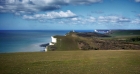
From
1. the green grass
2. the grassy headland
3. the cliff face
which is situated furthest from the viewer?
the cliff face

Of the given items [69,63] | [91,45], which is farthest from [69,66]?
[91,45]

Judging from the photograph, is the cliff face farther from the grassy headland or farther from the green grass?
the green grass

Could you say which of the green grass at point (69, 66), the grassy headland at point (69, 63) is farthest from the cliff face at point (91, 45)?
the green grass at point (69, 66)

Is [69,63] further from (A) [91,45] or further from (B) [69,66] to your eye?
(A) [91,45]

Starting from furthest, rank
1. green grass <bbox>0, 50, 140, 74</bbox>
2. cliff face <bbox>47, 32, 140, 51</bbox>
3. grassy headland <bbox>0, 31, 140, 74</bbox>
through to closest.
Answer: cliff face <bbox>47, 32, 140, 51</bbox> → grassy headland <bbox>0, 31, 140, 74</bbox> → green grass <bbox>0, 50, 140, 74</bbox>

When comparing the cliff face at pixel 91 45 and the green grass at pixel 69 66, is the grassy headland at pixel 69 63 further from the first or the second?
Answer: the cliff face at pixel 91 45

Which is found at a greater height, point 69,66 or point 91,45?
point 69,66

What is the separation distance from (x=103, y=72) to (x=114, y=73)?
1276 mm

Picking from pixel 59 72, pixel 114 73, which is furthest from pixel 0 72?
pixel 114 73

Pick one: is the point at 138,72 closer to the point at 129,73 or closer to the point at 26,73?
the point at 129,73

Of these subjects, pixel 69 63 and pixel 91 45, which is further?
pixel 91 45

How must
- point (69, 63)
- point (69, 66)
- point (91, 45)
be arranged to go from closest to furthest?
1. point (69, 66)
2. point (69, 63)
3. point (91, 45)

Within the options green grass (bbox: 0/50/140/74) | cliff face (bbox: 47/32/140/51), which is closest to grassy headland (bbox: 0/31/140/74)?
green grass (bbox: 0/50/140/74)

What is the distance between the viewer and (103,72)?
19094 millimetres
